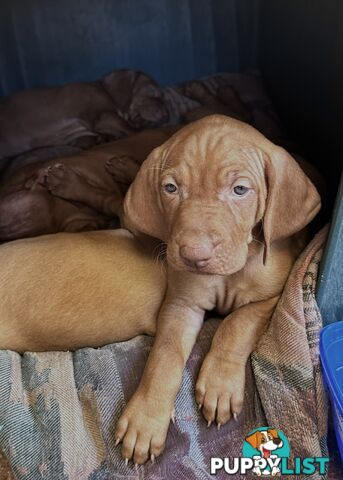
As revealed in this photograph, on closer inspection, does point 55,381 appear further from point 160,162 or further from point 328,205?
point 328,205

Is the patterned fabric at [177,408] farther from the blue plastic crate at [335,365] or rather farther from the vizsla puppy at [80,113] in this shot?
the vizsla puppy at [80,113]

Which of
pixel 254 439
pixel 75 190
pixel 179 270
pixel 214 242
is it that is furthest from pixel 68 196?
pixel 254 439

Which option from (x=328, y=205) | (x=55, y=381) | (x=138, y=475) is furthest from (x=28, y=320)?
(x=328, y=205)

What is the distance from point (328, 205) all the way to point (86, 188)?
55.7 inches

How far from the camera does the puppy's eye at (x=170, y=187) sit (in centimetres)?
198

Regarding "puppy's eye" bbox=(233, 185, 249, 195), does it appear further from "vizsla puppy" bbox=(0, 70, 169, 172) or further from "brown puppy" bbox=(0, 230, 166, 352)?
"vizsla puppy" bbox=(0, 70, 169, 172)

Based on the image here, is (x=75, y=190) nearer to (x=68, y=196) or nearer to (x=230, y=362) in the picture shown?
(x=68, y=196)

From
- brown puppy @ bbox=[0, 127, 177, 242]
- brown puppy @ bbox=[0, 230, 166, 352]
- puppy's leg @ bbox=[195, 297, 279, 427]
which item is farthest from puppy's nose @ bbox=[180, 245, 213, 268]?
brown puppy @ bbox=[0, 127, 177, 242]

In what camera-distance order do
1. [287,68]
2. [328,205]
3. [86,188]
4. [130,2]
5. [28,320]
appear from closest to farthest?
[28,320]
[328,205]
[86,188]
[287,68]
[130,2]

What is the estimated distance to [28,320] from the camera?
2.27m

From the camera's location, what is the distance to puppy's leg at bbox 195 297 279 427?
6.55 feet

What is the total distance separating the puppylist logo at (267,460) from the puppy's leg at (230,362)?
117 millimetres

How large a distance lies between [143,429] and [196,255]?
64 centimetres

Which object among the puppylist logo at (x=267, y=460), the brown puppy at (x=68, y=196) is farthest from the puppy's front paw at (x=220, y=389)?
the brown puppy at (x=68, y=196)
